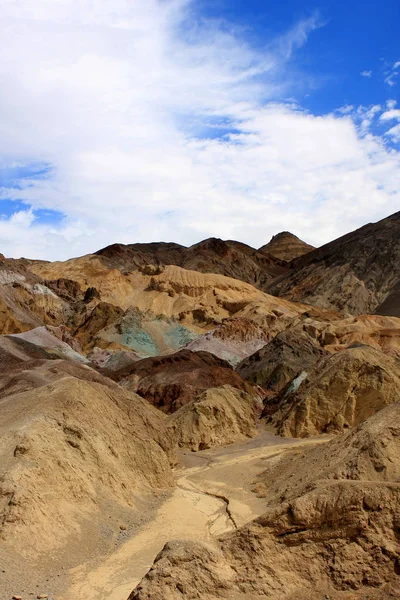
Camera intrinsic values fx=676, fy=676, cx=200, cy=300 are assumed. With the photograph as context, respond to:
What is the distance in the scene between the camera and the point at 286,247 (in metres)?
155

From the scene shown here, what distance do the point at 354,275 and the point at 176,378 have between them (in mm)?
69328

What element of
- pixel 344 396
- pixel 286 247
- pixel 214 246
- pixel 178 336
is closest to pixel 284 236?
pixel 286 247

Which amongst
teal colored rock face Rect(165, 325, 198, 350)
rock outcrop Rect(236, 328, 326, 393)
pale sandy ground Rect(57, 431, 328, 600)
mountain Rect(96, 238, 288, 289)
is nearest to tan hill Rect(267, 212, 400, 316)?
mountain Rect(96, 238, 288, 289)

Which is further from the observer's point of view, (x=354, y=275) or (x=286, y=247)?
(x=286, y=247)

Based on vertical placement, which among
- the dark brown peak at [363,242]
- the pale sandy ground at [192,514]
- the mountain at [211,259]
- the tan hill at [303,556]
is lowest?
the pale sandy ground at [192,514]

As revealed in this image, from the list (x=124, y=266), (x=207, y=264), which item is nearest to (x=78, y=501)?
(x=124, y=266)

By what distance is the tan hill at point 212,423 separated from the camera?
27016mm

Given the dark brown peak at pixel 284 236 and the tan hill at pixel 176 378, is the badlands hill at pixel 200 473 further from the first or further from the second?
the dark brown peak at pixel 284 236

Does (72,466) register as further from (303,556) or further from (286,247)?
(286,247)

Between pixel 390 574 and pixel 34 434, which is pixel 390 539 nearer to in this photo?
pixel 390 574

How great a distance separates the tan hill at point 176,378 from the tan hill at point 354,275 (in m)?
54.0

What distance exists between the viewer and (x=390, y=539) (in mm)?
8219

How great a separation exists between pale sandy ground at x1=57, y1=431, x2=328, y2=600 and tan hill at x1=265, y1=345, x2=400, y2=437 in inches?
72.6

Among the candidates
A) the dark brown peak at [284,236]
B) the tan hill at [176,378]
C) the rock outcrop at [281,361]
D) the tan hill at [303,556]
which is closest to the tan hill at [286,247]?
the dark brown peak at [284,236]
